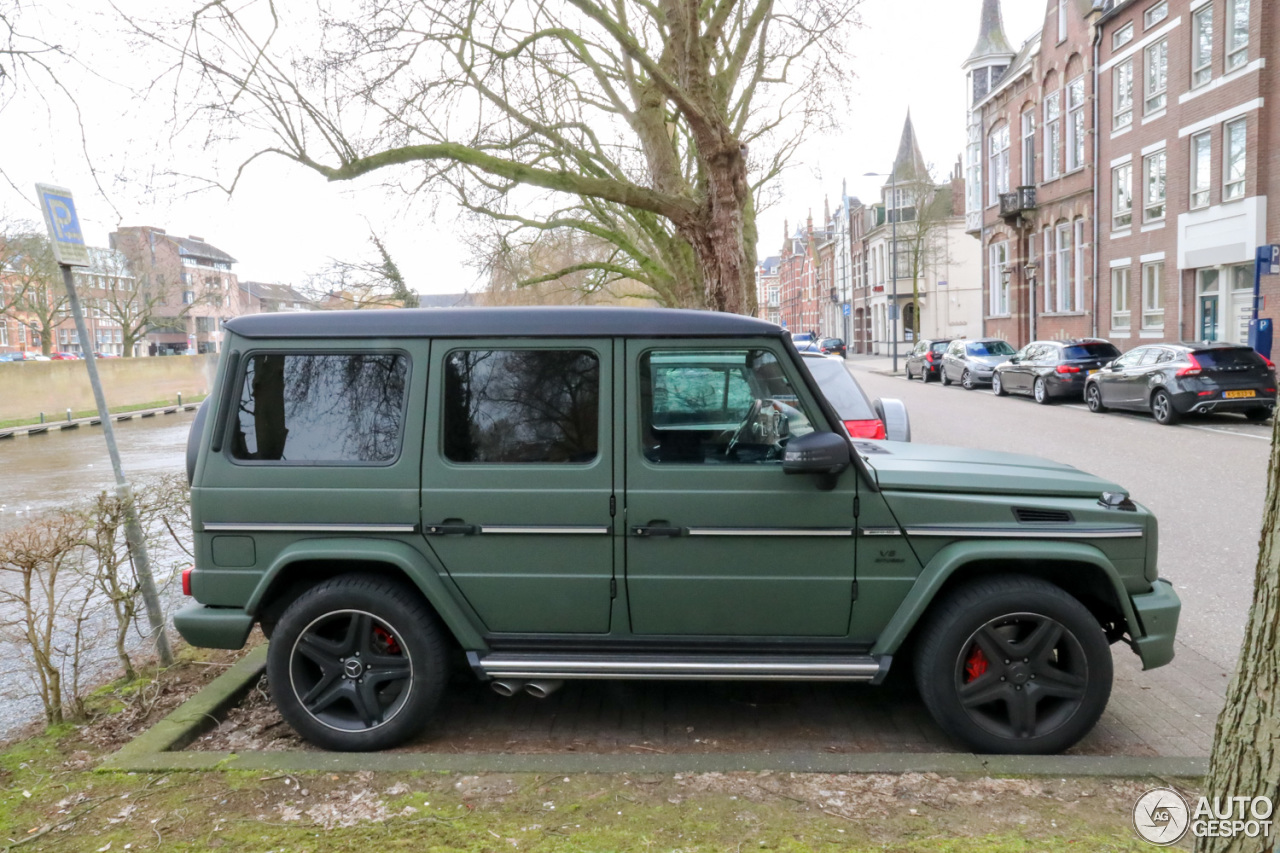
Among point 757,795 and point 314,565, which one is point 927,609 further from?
point 314,565

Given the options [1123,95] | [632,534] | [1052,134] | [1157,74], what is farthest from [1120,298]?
[632,534]

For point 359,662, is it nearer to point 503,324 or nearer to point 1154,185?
point 503,324

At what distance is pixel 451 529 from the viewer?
4.13 meters

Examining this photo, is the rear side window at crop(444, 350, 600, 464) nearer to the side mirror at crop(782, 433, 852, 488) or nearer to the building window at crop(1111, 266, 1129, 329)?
the side mirror at crop(782, 433, 852, 488)

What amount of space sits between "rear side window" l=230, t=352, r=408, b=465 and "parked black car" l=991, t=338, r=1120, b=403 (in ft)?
72.1

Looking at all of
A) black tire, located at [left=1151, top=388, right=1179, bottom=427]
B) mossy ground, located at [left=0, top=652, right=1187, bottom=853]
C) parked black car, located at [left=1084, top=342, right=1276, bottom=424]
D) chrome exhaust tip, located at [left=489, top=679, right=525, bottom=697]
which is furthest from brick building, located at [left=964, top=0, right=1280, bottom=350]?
chrome exhaust tip, located at [left=489, top=679, right=525, bottom=697]

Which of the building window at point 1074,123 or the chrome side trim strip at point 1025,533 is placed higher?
the building window at point 1074,123

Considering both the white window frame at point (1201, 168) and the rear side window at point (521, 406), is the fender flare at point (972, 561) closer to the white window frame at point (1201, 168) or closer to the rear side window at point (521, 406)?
the rear side window at point (521, 406)

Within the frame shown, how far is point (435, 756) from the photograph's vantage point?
12.9 ft

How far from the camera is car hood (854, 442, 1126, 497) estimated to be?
161 inches

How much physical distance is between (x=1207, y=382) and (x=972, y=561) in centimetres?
1640

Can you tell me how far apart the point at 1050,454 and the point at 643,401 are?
11472mm

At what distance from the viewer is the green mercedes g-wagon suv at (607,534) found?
400 cm

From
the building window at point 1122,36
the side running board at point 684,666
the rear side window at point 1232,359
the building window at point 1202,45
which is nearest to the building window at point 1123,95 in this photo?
the building window at point 1122,36
